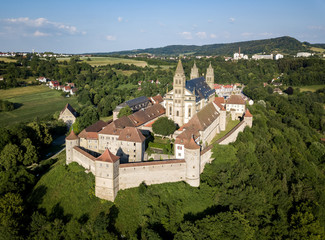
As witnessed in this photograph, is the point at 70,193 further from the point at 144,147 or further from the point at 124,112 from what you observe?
the point at 124,112

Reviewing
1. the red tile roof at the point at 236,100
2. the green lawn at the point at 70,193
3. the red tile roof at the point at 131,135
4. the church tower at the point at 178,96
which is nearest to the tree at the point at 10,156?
the green lawn at the point at 70,193

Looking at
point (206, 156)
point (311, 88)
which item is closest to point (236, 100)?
point (206, 156)

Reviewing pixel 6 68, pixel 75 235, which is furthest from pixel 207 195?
pixel 6 68

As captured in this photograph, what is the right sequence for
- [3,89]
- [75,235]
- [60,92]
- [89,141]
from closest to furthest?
1. [75,235]
2. [89,141]
3. [3,89]
4. [60,92]

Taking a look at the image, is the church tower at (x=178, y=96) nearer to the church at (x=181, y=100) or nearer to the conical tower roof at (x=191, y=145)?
the church at (x=181, y=100)

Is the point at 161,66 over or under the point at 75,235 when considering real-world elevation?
over

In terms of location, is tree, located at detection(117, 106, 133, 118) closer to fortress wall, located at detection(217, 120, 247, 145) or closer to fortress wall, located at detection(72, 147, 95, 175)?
fortress wall, located at detection(72, 147, 95, 175)

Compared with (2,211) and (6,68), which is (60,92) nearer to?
(6,68)
